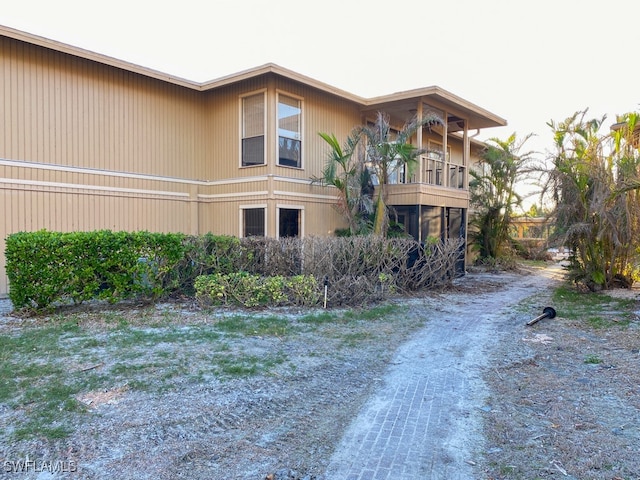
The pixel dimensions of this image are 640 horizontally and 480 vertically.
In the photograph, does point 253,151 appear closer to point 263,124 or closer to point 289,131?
point 263,124

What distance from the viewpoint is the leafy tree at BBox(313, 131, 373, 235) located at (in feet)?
37.0

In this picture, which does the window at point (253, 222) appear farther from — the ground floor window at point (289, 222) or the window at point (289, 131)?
the window at point (289, 131)

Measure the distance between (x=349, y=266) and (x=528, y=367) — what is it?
161 inches

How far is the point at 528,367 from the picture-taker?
514cm

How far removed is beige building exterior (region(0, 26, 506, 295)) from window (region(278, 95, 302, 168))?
0.09 feet

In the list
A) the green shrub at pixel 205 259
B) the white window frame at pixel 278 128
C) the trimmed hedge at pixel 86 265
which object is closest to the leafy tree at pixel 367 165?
the white window frame at pixel 278 128

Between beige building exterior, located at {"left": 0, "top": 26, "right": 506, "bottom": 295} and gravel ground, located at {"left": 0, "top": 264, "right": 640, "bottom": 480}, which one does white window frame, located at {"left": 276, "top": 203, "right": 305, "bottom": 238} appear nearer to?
beige building exterior, located at {"left": 0, "top": 26, "right": 506, "bottom": 295}

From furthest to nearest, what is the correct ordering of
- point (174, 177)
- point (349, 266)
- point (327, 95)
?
1. point (327, 95)
2. point (174, 177)
3. point (349, 266)

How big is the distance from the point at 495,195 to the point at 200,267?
12.3m

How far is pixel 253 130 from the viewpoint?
37.9 feet

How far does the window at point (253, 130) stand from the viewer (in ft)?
37.2

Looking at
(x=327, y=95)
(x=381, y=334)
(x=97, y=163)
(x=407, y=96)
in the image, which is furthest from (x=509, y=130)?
(x=97, y=163)

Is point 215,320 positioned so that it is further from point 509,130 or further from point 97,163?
point 509,130

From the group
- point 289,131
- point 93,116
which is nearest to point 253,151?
point 289,131
